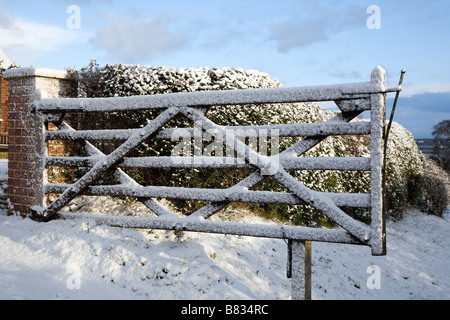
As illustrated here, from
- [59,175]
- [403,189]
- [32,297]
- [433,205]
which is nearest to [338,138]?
[403,189]

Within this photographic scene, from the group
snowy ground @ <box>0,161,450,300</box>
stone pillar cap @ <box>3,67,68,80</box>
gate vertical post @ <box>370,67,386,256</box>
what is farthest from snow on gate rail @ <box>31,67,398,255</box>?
stone pillar cap @ <box>3,67,68,80</box>

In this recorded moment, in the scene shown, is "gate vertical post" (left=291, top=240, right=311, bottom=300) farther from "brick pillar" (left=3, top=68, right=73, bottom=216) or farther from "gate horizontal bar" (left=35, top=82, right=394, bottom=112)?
"brick pillar" (left=3, top=68, right=73, bottom=216)

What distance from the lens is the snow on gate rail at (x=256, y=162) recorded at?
4.11m

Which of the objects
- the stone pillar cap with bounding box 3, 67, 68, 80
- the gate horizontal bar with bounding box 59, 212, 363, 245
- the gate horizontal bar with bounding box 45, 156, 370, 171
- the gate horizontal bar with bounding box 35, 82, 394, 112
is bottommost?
the gate horizontal bar with bounding box 59, 212, 363, 245

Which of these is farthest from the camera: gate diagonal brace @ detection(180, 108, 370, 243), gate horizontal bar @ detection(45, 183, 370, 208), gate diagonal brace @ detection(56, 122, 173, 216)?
gate diagonal brace @ detection(56, 122, 173, 216)

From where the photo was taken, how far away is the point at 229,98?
4.50m

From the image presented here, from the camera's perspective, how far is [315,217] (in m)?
7.60

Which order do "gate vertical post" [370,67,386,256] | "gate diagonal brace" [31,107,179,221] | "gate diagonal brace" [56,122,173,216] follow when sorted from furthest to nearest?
"gate diagonal brace" [56,122,173,216] → "gate diagonal brace" [31,107,179,221] → "gate vertical post" [370,67,386,256]

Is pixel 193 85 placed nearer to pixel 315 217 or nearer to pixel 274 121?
pixel 274 121

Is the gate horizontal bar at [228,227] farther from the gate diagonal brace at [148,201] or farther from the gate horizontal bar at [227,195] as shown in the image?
the gate horizontal bar at [227,195]

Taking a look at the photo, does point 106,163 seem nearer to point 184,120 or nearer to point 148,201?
point 148,201

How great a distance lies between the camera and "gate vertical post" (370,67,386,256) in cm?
404

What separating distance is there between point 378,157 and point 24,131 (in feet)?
15.7

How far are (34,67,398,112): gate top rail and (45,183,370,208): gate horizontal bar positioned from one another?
3.20 ft
